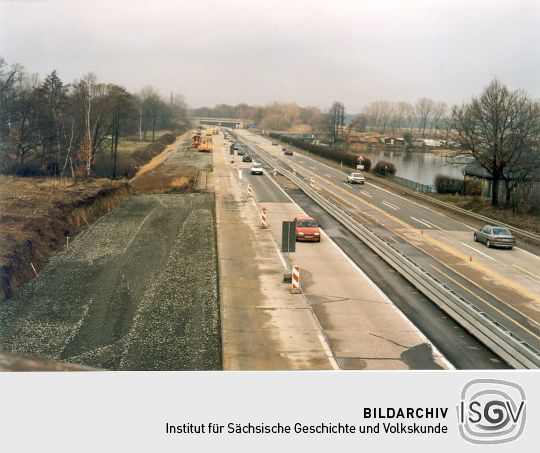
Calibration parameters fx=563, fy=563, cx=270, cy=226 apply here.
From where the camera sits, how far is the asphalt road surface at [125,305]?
13352 mm

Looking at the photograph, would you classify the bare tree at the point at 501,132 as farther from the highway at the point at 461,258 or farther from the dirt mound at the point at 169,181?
the dirt mound at the point at 169,181

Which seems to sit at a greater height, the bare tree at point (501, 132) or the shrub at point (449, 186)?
the bare tree at point (501, 132)

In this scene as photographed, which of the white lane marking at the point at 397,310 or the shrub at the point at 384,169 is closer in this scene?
the white lane marking at the point at 397,310

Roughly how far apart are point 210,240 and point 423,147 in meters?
126

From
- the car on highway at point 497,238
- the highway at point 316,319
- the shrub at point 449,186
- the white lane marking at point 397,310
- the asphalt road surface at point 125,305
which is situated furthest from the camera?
the shrub at point 449,186

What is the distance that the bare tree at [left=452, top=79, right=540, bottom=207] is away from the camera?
38.8m

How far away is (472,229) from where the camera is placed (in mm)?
31953

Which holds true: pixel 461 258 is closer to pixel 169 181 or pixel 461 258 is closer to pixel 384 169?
pixel 169 181

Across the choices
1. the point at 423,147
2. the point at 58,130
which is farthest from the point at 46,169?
the point at 423,147

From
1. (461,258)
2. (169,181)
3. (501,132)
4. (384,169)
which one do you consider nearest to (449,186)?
(501,132)

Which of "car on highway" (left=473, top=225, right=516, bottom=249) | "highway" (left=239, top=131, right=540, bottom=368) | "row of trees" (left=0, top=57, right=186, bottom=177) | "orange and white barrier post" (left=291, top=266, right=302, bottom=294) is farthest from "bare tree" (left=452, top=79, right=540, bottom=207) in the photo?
"row of trees" (left=0, top=57, right=186, bottom=177)

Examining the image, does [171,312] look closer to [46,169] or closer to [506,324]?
[506,324]

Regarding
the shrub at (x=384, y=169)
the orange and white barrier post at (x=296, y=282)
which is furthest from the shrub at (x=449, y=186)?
the orange and white barrier post at (x=296, y=282)

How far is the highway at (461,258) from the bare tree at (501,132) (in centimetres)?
569
